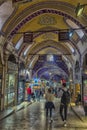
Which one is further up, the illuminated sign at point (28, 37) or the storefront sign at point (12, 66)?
Answer: the illuminated sign at point (28, 37)

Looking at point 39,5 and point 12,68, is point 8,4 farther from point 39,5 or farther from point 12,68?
point 12,68

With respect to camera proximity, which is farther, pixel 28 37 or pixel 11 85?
pixel 11 85

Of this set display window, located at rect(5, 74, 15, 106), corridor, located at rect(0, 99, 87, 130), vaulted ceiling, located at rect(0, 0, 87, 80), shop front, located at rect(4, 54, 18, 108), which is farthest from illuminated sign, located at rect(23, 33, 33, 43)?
corridor, located at rect(0, 99, 87, 130)

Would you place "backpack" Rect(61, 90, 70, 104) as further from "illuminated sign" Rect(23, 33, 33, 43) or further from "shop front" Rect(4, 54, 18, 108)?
"shop front" Rect(4, 54, 18, 108)

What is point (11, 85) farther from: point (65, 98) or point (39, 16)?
point (65, 98)

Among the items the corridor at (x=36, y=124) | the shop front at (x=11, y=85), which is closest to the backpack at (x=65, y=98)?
the corridor at (x=36, y=124)

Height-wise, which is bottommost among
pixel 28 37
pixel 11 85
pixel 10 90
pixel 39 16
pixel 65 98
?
pixel 65 98

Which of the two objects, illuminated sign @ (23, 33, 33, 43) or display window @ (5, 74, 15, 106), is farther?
display window @ (5, 74, 15, 106)

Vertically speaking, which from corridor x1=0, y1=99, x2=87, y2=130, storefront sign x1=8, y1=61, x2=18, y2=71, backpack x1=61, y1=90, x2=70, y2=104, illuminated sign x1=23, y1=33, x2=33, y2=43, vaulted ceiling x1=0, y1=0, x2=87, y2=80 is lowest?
corridor x1=0, y1=99, x2=87, y2=130

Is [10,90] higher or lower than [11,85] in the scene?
lower

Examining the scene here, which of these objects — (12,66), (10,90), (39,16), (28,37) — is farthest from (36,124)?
(10,90)

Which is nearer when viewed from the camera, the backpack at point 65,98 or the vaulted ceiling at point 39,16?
the backpack at point 65,98

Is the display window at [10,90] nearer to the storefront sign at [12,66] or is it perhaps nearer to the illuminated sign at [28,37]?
the storefront sign at [12,66]

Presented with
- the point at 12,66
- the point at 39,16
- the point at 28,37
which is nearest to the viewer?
the point at 28,37
